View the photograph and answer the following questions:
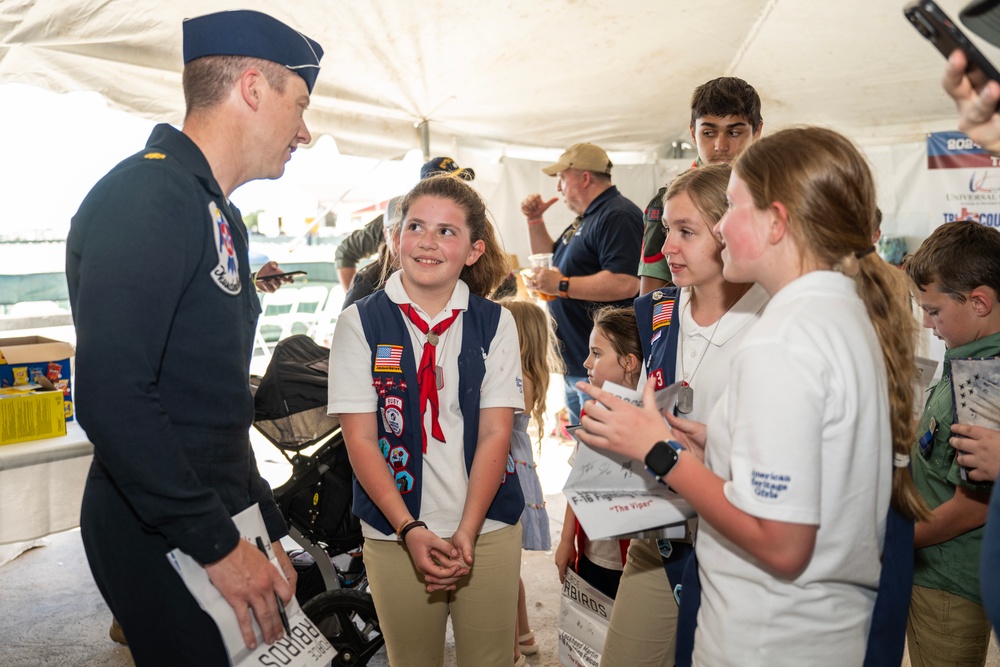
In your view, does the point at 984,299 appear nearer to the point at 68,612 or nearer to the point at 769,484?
the point at 769,484

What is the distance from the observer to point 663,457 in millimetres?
1286

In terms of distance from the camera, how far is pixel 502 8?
14.7ft

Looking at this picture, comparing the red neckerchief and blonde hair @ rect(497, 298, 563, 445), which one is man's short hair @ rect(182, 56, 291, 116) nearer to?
the red neckerchief

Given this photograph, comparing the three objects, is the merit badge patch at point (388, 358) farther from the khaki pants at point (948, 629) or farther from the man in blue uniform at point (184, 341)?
the khaki pants at point (948, 629)

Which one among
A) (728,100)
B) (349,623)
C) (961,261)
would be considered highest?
(728,100)

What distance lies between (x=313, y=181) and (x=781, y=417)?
11.0 meters

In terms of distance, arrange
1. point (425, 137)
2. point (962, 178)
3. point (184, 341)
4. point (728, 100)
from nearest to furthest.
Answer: point (184, 341), point (728, 100), point (425, 137), point (962, 178)

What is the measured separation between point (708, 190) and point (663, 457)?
88cm

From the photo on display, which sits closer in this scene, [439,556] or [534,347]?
[439,556]

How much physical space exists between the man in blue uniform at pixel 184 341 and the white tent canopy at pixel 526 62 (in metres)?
2.74

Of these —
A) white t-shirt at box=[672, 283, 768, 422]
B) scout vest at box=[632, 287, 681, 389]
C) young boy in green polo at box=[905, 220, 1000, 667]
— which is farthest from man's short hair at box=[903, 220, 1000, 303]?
scout vest at box=[632, 287, 681, 389]

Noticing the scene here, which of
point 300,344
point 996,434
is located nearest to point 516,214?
point 300,344

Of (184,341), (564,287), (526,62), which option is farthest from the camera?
(526,62)

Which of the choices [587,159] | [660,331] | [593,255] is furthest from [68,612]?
[587,159]
